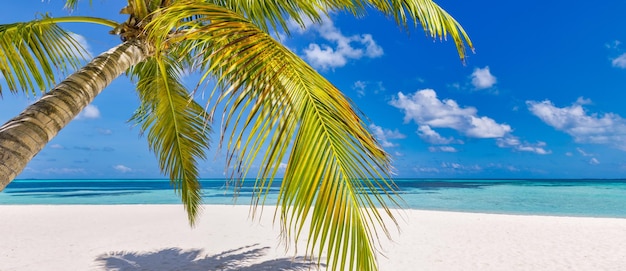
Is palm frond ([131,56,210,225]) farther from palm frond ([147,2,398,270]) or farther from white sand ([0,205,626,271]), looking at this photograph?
palm frond ([147,2,398,270])

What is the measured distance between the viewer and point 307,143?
1824 millimetres

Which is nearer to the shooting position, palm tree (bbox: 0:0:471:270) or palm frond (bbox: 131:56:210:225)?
palm tree (bbox: 0:0:471:270)

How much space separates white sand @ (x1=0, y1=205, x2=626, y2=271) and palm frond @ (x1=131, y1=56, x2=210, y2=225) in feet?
4.19

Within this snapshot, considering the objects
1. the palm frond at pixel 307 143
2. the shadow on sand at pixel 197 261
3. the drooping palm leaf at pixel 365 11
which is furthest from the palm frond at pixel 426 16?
the shadow on sand at pixel 197 261

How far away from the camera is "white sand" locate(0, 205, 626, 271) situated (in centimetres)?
561

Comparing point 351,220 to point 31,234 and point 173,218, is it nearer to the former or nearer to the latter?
point 31,234

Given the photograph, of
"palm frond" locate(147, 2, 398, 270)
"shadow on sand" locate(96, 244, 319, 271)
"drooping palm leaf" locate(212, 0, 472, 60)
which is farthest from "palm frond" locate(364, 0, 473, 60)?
"shadow on sand" locate(96, 244, 319, 271)

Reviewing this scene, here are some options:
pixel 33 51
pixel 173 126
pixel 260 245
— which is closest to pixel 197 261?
pixel 260 245

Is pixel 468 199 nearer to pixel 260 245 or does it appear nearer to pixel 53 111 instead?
pixel 260 245

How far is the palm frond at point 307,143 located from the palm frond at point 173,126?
3.02 meters

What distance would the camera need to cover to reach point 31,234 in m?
8.30

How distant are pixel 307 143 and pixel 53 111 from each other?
189cm

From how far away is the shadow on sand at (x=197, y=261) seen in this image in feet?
17.4

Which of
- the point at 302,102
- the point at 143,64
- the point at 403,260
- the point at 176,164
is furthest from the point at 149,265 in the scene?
the point at 302,102
